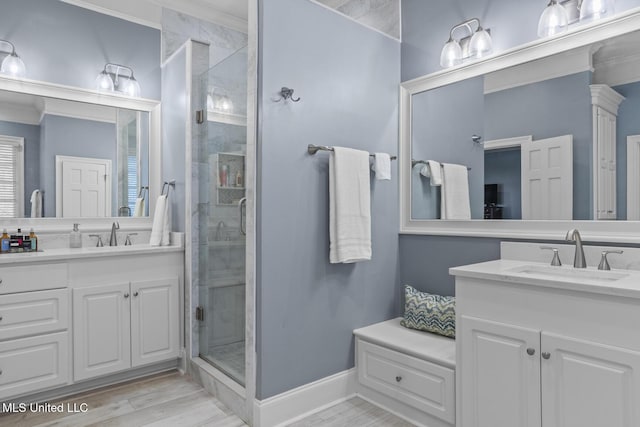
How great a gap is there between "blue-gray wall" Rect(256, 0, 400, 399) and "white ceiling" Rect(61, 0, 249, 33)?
1.52 metres

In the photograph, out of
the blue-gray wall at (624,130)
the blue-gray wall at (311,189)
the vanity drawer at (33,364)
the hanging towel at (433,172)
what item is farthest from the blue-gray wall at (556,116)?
the vanity drawer at (33,364)

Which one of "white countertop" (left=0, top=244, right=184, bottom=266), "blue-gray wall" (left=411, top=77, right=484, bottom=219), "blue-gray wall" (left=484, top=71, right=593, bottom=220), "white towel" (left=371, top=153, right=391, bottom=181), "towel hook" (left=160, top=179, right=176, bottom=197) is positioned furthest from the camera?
"towel hook" (left=160, top=179, right=176, bottom=197)

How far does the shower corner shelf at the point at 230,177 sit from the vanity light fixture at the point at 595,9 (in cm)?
191

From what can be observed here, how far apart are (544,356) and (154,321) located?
2.32 meters

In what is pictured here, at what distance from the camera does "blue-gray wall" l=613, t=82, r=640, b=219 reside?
181cm

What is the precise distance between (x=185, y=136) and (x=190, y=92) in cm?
31

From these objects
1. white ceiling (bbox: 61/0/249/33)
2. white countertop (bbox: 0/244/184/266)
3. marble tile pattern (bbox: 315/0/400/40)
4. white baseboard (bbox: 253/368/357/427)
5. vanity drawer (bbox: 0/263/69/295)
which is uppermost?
white ceiling (bbox: 61/0/249/33)

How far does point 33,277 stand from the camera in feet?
7.29

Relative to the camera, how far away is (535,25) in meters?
2.10

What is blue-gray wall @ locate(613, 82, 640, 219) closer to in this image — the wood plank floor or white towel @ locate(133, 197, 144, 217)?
the wood plank floor

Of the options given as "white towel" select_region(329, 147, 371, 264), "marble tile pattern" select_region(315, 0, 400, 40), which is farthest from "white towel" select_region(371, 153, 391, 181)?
"marble tile pattern" select_region(315, 0, 400, 40)

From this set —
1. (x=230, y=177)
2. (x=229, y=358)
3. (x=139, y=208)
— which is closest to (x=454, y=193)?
(x=230, y=177)

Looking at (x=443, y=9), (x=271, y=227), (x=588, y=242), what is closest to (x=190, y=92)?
(x=271, y=227)

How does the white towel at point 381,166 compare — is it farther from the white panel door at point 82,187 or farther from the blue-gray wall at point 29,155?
the blue-gray wall at point 29,155
